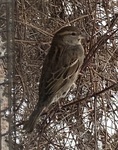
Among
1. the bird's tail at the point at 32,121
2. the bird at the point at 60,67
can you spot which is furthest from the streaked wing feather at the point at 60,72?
the bird's tail at the point at 32,121

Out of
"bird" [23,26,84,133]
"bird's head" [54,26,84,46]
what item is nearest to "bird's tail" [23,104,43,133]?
"bird" [23,26,84,133]

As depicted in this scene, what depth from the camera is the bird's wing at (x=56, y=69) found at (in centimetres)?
219

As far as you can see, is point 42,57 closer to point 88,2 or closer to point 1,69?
point 88,2

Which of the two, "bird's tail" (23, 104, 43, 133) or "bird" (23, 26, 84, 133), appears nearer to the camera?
"bird's tail" (23, 104, 43, 133)

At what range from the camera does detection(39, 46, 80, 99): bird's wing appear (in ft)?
7.17

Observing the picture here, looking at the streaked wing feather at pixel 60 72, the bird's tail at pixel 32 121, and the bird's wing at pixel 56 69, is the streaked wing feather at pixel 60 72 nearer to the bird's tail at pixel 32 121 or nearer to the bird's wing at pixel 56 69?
the bird's wing at pixel 56 69

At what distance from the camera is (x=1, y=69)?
1.83 m

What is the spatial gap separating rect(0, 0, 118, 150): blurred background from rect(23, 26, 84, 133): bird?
4 centimetres

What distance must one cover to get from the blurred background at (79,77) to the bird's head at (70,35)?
4cm

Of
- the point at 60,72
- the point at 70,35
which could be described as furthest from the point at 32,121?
the point at 70,35

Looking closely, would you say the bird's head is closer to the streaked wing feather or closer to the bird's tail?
the streaked wing feather

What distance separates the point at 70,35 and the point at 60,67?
147mm

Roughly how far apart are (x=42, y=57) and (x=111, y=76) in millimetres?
324

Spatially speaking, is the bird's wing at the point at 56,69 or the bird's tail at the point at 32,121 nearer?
the bird's tail at the point at 32,121
